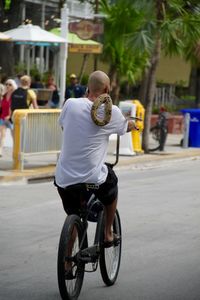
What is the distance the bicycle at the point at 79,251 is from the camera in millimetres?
6781

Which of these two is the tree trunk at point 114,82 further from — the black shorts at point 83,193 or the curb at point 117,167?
the black shorts at point 83,193

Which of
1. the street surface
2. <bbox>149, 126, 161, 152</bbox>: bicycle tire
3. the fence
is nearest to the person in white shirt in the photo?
the street surface

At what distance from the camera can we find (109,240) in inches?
295

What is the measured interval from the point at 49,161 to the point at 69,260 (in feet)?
38.5

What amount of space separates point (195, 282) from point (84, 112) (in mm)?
1958

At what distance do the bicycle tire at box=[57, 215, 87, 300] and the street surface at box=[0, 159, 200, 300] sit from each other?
0.97ft

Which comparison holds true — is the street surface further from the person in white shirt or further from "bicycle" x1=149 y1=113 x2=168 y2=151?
"bicycle" x1=149 y1=113 x2=168 y2=151

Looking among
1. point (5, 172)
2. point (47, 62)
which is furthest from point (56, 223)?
point (47, 62)

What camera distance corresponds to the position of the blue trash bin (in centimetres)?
2462

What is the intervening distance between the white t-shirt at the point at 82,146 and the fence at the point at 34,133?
9.13 meters

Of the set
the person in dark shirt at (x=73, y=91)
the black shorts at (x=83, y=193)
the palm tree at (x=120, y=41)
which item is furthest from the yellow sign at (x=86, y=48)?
the black shorts at (x=83, y=193)

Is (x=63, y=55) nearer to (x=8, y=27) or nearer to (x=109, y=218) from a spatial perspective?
(x=8, y=27)

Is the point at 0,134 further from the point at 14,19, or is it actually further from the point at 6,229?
the point at 14,19

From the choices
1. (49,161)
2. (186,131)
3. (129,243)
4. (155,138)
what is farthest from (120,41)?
(129,243)
